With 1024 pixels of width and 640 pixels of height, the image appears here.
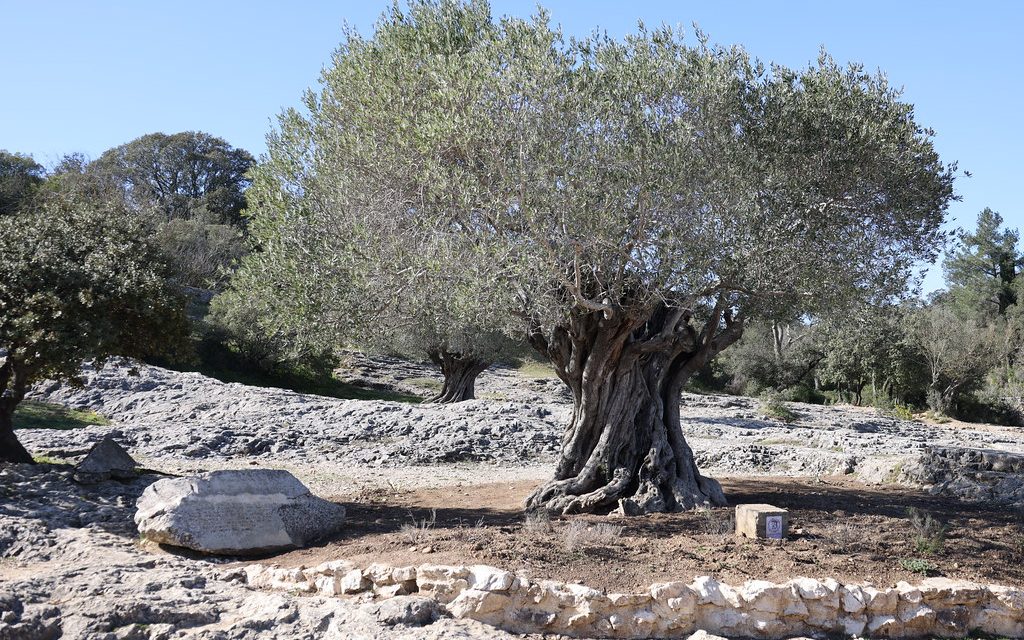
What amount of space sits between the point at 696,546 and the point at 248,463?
449 inches

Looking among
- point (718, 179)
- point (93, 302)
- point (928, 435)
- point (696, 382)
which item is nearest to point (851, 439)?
point (928, 435)

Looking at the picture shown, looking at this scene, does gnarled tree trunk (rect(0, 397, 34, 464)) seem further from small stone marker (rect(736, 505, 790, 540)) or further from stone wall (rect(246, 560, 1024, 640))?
small stone marker (rect(736, 505, 790, 540))

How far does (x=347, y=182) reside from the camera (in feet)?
37.2

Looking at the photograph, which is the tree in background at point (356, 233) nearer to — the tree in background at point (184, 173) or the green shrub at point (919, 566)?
the green shrub at point (919, 566)

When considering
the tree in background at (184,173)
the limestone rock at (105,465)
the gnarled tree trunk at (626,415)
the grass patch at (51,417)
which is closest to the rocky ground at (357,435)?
the grass patch at (51,417)

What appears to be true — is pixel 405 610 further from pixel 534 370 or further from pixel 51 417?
pixel 534 370

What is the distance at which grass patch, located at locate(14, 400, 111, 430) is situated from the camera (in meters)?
20.7

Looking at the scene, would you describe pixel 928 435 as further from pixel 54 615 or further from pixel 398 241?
pixel 54 615

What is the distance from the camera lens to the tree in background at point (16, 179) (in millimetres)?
43531

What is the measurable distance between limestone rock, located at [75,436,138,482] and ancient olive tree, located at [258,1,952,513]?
484cm

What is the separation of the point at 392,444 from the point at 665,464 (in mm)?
9312

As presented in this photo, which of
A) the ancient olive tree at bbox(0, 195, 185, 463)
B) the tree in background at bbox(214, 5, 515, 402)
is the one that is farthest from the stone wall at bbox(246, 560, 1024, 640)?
the ancient olive tree at bbox(0, 195, 185, 463)

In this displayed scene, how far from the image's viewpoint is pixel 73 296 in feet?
38.3

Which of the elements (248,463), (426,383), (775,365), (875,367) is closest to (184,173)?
(426,383)
